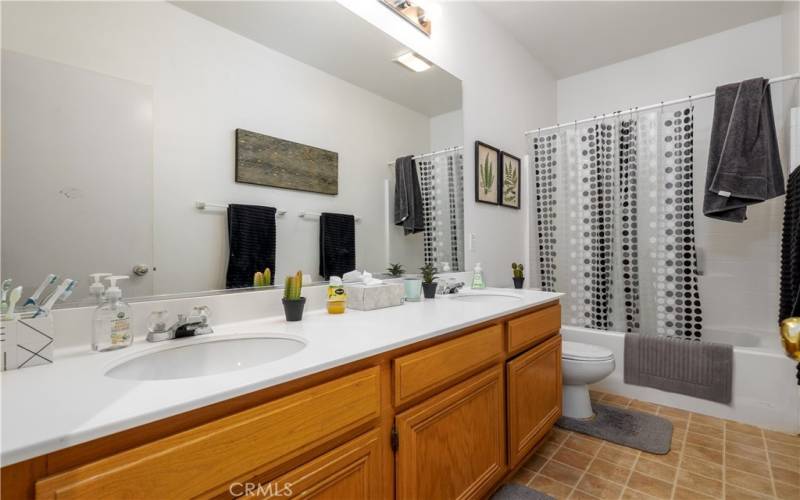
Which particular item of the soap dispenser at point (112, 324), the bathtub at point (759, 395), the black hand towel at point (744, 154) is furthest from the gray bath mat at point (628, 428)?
the soap dispenser at point (112, 324)

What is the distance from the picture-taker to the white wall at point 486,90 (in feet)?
6.78

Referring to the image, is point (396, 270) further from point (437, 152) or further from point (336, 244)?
point (437, 152)

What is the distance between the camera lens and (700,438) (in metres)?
1.93

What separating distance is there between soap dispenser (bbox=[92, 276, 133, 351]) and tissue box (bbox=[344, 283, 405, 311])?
718 mm

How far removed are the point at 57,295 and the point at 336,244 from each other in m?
0.87

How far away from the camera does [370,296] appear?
4.73ft

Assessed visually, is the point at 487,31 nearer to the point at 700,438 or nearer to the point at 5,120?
the point at 5,120

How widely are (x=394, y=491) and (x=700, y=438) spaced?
1906 millimetres

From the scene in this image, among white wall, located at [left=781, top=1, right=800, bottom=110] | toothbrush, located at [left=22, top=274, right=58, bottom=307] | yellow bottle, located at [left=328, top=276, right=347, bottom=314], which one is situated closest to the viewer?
toothbrush, located at [left=22, top=274, right=58, bottom=307]

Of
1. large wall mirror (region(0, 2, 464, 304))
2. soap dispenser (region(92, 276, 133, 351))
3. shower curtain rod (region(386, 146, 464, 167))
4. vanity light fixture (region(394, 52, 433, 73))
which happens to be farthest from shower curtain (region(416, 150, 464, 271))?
soap dispenser (region(92, 276, 133, 351))

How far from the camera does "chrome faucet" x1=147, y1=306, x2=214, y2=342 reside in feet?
3.24

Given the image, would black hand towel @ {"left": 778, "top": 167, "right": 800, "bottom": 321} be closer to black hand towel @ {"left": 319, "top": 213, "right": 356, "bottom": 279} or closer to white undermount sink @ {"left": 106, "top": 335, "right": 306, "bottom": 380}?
black hand towel @ {"left": 319, "top": 213, "right": 356, "bottom": 279}

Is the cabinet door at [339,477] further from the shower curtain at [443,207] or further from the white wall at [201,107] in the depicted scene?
the shower curtain at [443,207]

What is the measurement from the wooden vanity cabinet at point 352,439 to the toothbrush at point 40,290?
518 mm
